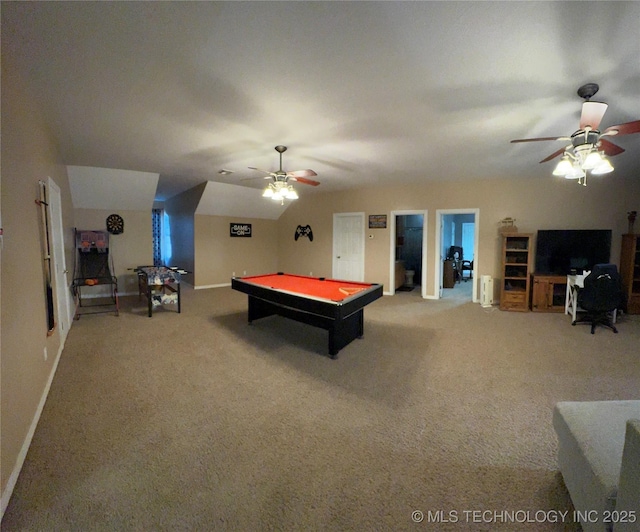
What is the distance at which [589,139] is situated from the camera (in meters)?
2.45

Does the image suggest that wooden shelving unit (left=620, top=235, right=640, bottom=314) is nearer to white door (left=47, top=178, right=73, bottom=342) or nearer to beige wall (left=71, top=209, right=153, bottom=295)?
white door (left=47, top=178, right=73, bottom=342)

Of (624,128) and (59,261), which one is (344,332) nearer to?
(624,128)

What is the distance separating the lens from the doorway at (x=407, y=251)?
6471 millimetres

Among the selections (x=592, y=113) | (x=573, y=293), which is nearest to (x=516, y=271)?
(x=573, y=293)

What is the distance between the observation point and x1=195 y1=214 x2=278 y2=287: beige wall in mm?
7322

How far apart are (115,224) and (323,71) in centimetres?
612

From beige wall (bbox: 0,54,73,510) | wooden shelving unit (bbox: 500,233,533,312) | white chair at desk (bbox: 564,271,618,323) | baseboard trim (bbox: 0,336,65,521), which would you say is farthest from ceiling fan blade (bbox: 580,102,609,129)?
baseboard trim (bbox: 0,336,65,521)

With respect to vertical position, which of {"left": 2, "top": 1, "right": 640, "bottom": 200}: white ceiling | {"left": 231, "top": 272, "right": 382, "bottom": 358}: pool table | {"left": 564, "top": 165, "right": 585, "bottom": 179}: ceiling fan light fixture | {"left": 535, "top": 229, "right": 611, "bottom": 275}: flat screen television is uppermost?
{"left": 2, "top": 1, "right": 640, "bottom": 200}: white ceiling

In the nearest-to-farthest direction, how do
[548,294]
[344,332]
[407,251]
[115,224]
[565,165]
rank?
[565,165] → [344,332] → [548,294] → [115,224] → [407,251]

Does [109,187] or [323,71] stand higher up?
[323,71]

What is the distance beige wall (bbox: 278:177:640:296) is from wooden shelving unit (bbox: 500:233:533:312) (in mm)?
320

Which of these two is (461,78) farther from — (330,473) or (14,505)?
(14,505)

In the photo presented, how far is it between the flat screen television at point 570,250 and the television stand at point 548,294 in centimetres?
27

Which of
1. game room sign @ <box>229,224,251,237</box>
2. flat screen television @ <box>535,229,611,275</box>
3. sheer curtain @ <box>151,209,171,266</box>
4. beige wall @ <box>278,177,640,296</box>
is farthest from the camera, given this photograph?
sheer curtain @ <box>151,209,171,266</box>
